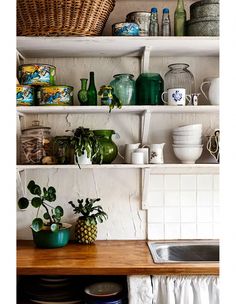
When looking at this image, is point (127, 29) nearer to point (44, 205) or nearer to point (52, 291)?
point (44, 205)

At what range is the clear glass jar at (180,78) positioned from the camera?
2443mm

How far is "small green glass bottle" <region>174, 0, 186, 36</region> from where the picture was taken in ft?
7.70

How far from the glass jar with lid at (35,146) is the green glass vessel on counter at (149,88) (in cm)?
57

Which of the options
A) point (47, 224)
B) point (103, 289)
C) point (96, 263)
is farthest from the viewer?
point (47, 224)

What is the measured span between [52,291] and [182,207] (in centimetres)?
90

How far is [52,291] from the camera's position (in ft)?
7.12

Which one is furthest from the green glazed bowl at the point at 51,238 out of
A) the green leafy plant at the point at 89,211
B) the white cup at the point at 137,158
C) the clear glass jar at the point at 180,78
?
the clear glass jar at the point at 180,78

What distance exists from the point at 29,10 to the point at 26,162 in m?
0.80

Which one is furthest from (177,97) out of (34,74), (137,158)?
(34,74)

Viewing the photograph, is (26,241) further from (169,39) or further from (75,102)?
(169,39)

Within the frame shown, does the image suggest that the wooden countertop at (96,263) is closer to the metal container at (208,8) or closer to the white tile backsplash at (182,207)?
the white tile backsplash at (182,207)

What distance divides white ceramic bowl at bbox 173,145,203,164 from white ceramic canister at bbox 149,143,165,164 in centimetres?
11

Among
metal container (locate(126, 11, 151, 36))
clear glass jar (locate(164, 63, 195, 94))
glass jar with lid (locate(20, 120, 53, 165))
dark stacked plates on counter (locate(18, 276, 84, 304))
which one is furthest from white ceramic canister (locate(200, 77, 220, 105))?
dark stacked plates on counter (locate(18, 276, 84, 304))

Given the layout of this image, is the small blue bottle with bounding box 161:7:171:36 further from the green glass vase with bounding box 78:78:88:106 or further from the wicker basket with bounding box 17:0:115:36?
the green glass vase with bounding box 78:78:88:106
